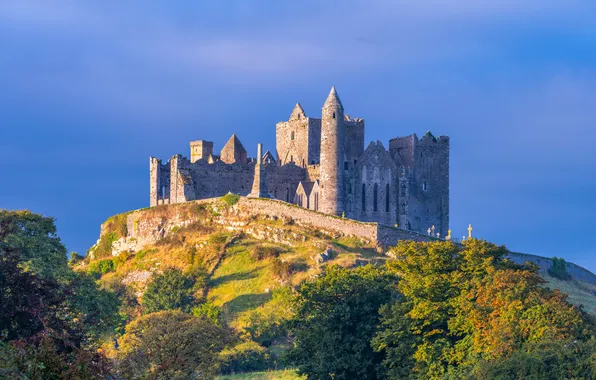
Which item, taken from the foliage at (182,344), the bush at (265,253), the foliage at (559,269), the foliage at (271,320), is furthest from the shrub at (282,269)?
the foliage at (559,269)

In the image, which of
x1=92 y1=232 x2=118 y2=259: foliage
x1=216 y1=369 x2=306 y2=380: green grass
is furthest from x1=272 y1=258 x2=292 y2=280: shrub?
x1=92 y1=232 x2=118 y2=259: foliage

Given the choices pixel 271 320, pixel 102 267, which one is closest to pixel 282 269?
pixel 271 320

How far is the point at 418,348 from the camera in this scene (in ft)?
149

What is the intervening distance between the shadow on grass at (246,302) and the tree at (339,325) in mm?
13893

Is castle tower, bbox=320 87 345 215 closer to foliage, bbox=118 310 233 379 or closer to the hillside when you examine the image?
the hillside

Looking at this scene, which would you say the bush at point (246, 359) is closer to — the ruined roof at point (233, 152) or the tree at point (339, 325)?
the tree at point (339, 325)

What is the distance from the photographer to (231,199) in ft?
256

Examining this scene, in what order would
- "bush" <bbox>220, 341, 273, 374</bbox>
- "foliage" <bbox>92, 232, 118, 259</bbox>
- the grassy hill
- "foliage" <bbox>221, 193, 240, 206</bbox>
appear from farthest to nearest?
1. "foliage" <bbox>92, 232, 118, 259</bbox>
2. "foliage" <bbox>221, 193, 240, 206</bbox>
3. the grassy hill
4. "bush" <bbox>220, 341, 273, 374</bbox>

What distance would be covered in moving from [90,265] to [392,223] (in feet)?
85.9

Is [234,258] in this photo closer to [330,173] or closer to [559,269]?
[330,173]

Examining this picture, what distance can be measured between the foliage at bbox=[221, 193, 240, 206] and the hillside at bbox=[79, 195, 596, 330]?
0.33 ft

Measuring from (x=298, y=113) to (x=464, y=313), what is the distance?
46407mm

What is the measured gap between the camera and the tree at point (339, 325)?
4816 centimetres

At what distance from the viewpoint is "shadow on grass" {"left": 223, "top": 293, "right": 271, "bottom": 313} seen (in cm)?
6606
